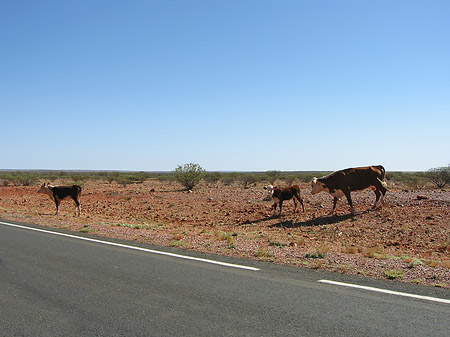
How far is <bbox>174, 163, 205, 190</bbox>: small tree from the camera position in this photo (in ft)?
133

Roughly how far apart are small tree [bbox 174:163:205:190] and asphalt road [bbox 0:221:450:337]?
105 ft

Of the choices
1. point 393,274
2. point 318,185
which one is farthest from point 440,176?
point 393,274

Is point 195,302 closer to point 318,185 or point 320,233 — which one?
point 320,233

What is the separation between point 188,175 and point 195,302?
35.1 m

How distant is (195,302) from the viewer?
5.60 meters

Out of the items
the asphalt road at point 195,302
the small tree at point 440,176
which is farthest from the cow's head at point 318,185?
the small tree at point 440,176

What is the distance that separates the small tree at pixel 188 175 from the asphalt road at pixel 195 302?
32.0 metres

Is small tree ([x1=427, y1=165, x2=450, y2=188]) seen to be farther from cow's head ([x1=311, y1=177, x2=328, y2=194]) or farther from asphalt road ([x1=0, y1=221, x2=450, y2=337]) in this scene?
asphalt road ([x1=0, y1=221, x2=450, y2=337])

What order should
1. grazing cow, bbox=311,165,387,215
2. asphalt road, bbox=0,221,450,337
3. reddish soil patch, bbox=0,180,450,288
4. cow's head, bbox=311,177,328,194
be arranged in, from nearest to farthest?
asphalt road, bbox=0,221,450,337, reddish soil patch, bbox=0,180,450,288, grazing cow, bbox=311,165,387,215, cow's head, bbox=311,177,328,194

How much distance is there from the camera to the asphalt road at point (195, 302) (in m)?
4.63

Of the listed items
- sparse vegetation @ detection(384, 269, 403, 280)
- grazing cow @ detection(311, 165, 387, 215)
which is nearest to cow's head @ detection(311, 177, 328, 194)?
grazing cow @ detection(311, 165, 387, 215)

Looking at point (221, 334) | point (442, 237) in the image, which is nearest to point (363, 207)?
point (442, 237)

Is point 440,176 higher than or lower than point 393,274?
higher

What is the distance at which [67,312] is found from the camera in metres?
5.20
